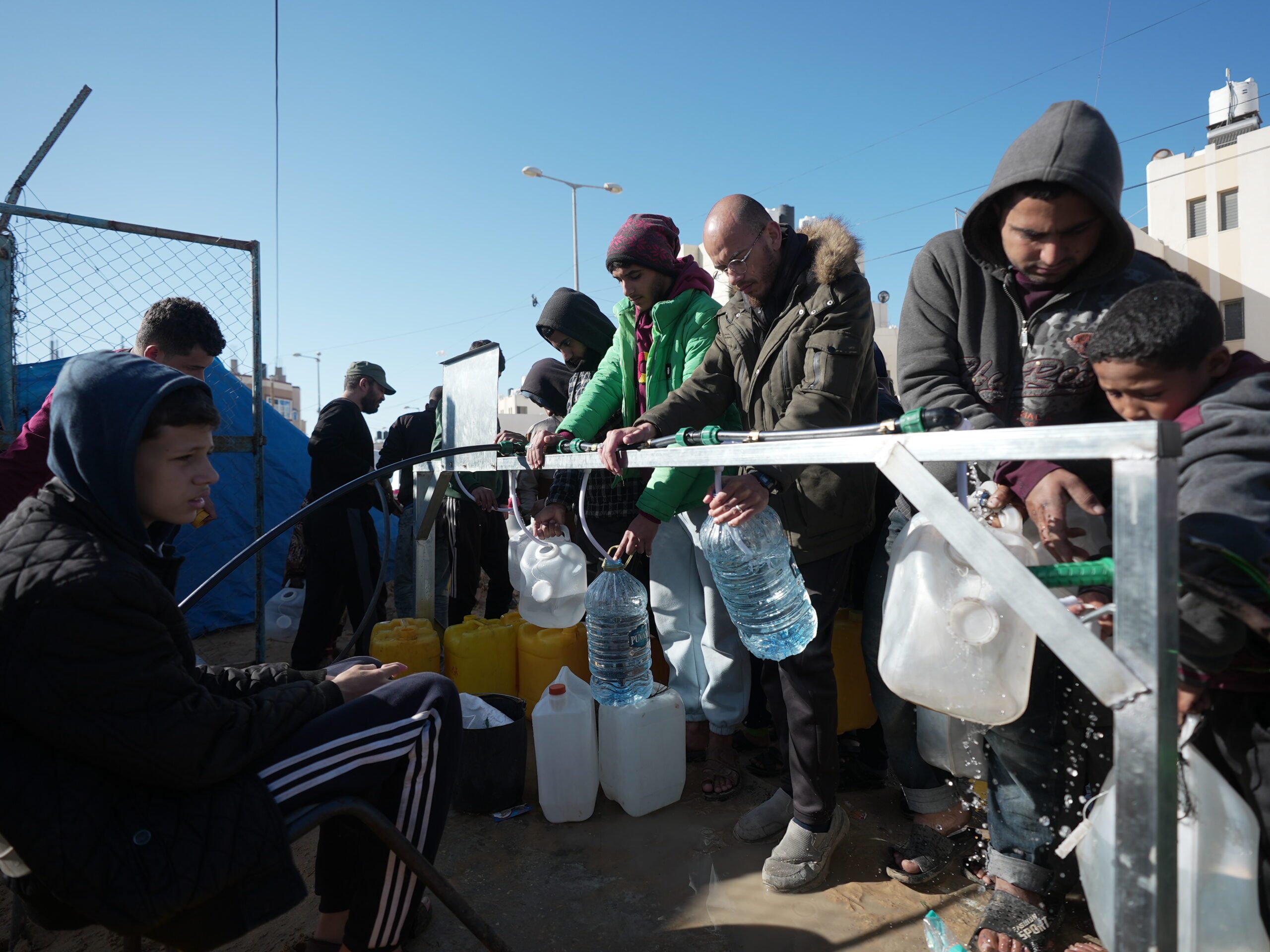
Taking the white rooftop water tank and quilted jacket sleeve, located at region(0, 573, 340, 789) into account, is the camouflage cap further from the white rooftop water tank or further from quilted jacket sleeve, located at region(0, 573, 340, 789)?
the white rooftop water tank

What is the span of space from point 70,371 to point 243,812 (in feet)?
3.30

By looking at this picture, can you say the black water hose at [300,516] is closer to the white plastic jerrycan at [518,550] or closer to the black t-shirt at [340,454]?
the white plastic jerrycan at [518,550]

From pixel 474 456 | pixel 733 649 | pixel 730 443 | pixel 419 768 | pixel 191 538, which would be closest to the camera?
pixel 419 768

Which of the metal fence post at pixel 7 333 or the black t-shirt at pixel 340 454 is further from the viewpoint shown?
the black t-shirt at pixel 340 454

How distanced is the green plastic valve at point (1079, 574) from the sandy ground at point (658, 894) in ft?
4.55

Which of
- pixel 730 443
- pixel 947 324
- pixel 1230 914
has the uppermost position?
pixel 947 324

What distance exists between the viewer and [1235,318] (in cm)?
2109

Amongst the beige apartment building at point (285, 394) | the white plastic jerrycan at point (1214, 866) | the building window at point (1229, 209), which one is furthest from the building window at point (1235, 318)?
the beige apartment building at point (285, 394)

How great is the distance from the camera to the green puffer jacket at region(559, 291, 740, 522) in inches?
115

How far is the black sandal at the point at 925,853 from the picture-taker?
229cm

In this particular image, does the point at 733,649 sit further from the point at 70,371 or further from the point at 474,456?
the point at 70,371

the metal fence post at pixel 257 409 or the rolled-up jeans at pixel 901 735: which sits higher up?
the metal fence post at pixel 257 409

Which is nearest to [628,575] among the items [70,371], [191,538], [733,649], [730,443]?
[733,649]

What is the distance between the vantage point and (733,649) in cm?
311
